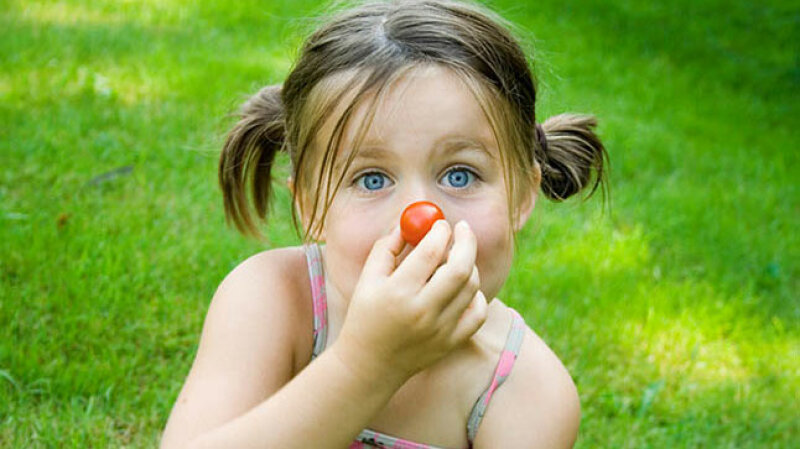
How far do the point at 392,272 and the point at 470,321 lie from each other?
147 mm

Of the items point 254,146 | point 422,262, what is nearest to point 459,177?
point 422,262

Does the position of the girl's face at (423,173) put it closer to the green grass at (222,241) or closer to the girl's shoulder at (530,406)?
the girl's shoulder at (530,406)

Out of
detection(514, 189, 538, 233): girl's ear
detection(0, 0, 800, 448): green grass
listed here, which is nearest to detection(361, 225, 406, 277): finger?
detection(514, 189, 538, 233): girl's ear

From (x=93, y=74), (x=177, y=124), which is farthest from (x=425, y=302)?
(x=93, y=74)

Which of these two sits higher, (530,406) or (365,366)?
(365,366)

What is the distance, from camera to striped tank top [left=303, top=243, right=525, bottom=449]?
1922 millimetres

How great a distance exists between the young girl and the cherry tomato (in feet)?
0.07

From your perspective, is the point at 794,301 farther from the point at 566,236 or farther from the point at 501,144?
the point at 501,144

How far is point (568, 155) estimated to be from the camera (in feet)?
7.45

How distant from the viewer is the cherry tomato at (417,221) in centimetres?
150

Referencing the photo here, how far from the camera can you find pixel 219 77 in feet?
15.1

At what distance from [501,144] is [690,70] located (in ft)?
16.7

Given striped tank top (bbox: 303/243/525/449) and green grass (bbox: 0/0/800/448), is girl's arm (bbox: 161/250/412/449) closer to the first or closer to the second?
striped tank top (bbox: 303/243/525/449)

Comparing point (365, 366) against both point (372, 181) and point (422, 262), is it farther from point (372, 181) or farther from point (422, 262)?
point (372, 181)
